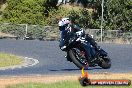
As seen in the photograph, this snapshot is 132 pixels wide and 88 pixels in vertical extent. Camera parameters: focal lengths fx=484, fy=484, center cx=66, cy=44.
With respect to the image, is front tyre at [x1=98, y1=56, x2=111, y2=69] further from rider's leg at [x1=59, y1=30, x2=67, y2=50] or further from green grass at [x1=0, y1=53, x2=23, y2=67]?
green grass at [x1=0, y1=53, x2=23, y2=67]

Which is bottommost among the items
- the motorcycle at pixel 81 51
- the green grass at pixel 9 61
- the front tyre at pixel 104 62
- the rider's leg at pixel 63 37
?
the green grass at pixel 9 61

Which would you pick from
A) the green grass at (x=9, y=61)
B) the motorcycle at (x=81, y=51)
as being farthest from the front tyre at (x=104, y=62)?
the green grass at (x=9, y=61)

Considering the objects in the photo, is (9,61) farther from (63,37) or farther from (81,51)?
(63,37)

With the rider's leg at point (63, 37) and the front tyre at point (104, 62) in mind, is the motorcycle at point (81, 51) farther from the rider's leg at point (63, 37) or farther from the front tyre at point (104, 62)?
the front tyre at point (104, 62)

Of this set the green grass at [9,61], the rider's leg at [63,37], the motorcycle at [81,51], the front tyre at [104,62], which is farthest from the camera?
the green grass at [9,61]

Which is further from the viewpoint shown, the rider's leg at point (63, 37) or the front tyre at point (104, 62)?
the front tyre at point (104, 62)

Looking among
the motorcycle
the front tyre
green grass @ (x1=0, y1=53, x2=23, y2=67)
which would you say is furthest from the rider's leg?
green grass @ (x1=0, y1=53, x2=23, y2=67)

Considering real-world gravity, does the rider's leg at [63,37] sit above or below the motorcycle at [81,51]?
above

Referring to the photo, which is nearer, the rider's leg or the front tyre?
the rider's leg

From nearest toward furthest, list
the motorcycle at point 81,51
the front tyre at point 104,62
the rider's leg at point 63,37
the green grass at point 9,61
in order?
the rider's leg at point 63,37 < the motorcycle at point 81,51 < the front tyre at point 104,62 < the green grass at point 9,61

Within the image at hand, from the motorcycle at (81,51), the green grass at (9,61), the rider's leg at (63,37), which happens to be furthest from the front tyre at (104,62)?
the green grass at (9,61)

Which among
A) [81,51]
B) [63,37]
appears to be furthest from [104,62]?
[63,37]

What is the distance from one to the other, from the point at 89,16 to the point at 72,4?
26.6 ft

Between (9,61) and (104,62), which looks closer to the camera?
(104,62)
